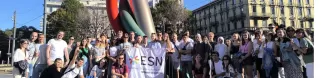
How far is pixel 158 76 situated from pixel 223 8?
2350 inches

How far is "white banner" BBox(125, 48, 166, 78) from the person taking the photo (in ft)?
25.7

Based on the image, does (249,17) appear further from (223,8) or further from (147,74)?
(147,74)

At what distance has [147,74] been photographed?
25.8 ft

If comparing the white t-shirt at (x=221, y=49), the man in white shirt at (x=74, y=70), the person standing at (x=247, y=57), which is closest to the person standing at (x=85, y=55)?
the man in white shirt at (x=74, y=70)

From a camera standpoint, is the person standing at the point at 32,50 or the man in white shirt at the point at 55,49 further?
the person standing at the point at 32,50

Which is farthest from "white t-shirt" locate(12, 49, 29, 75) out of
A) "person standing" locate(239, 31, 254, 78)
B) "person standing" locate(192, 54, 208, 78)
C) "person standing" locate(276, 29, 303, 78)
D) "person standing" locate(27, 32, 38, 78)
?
"person standing" locate(276, 29, 303, 78)

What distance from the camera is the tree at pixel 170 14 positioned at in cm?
4062

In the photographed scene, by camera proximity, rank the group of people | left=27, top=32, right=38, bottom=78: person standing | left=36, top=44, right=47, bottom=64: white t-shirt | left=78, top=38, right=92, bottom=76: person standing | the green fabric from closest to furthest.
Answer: the group of people
left=36, top=44, right=47, bottom=64: white t-shirt
left=27, top=32, right=38, bottom=78: person standing
left=78, top=38, right=92, bottom=76: person standing
the green fabric

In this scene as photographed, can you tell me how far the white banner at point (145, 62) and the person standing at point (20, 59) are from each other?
2.39 m

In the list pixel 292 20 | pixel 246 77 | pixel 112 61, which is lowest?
pixel 246 77

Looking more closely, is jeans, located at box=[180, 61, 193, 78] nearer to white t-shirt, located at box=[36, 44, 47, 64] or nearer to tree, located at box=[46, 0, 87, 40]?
white t-shirt, located at box=[36, 44, 47, 64]

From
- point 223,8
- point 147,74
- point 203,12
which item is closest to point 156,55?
point 147,74

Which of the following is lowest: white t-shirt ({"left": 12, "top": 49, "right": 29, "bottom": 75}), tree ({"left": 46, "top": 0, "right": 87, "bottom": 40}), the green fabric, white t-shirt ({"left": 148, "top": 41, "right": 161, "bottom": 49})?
white t-shirt ({"left": 12, "top": 49, "right": 29, "bottom": 75})

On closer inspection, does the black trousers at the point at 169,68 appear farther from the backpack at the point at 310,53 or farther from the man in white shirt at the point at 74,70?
the backpack at the point at 310,53
